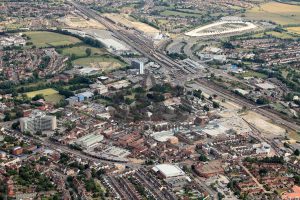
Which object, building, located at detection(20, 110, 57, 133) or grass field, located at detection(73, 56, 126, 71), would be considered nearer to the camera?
building, located at detection(20, 110, 57, 133)

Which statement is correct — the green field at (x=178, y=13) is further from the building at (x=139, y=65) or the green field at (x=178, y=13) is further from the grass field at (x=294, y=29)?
the building at (x=139, y=65)

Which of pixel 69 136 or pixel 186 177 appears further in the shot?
pixel 69 136

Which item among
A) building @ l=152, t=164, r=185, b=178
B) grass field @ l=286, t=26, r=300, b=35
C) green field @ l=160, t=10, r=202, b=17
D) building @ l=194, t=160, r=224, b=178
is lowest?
grass field @ l=286, t=26, r=300, b=35

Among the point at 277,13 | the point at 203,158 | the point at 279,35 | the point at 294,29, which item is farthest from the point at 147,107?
the point at 277,13

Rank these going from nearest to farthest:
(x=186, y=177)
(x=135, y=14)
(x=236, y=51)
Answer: (x=186, y=177) → (x=236, y=51) → (x=135, y=14)

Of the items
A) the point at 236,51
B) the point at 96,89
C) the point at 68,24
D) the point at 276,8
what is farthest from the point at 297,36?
the point at 96,89

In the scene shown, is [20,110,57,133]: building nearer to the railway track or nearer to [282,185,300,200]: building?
the railway track

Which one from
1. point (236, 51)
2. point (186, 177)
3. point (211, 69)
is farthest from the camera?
point (236, 51)

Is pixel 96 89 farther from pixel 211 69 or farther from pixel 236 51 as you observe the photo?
pixel 236 51

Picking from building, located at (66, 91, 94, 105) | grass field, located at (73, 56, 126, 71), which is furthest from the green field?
building, located at (66, 91, 94, 105)
